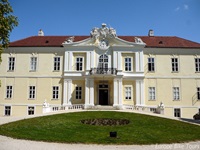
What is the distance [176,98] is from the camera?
2950 centimetres

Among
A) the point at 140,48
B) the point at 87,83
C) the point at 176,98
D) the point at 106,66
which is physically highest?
the point at 140,48

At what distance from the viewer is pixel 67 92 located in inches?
1143

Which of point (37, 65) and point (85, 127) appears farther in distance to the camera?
point (37, 65)

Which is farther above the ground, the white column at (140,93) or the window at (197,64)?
the window at (197,64)

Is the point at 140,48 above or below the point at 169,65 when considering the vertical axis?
above

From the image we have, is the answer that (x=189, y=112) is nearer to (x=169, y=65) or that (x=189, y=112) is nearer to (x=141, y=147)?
(x=169, y=65)

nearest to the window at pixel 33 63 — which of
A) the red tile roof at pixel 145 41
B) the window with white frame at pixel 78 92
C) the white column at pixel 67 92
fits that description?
the red tile roof at pixel 145 41

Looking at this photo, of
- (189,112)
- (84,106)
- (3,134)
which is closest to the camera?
(3,134)

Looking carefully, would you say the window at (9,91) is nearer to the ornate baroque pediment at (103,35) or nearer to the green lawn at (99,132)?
the ornate baroque pediment at (103,35)

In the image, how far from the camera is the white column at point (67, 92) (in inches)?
1134

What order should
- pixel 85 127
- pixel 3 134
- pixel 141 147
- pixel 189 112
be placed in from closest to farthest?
pixel 141 147 < pixel 3 134 < pixel 85 127 < pixel 189 112

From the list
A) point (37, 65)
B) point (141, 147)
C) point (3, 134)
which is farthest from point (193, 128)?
point (37, 65)

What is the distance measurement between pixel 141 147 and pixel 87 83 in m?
17.9

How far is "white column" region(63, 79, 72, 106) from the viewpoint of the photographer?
28.8 metres
